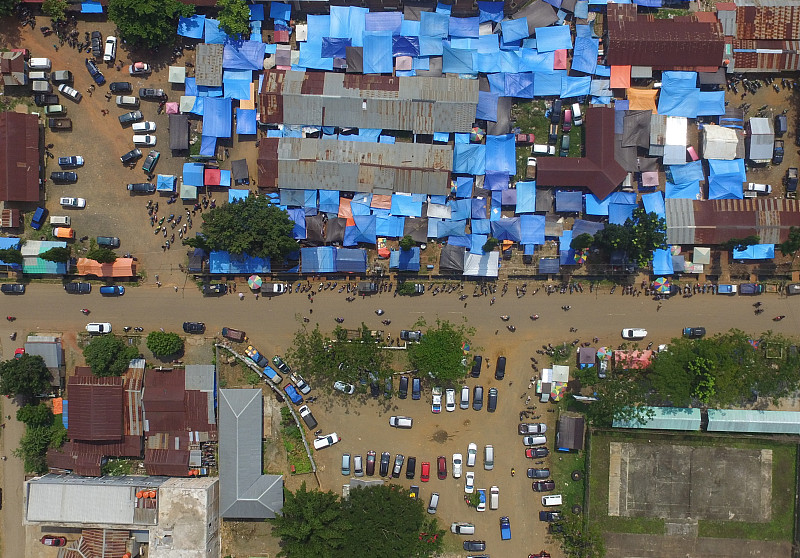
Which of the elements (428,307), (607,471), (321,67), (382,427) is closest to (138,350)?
(382,427)

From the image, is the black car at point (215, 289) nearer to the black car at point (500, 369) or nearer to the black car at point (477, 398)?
the black car at point (477, 398)

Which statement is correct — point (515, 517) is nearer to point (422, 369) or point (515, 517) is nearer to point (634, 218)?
point (422, 369)

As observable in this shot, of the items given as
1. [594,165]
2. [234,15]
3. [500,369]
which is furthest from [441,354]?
[234,15]

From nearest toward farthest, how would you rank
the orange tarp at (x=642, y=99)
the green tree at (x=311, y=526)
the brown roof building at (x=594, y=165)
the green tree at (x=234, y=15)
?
the green tree at (x=311, y=526) < the green tree at (x=234, y=15) < the brown roof building at (x=594, y=165) < the orange tarp at (x=642, y=99)

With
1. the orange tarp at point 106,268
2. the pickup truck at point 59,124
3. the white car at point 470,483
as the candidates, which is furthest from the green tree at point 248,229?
the white car at point 470,483

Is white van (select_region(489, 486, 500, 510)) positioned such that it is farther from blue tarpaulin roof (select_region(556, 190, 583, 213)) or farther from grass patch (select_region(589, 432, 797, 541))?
blue tarpaulin roof (select_region(556, 190, 583, 213))

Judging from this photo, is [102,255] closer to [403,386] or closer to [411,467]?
[403,386]
